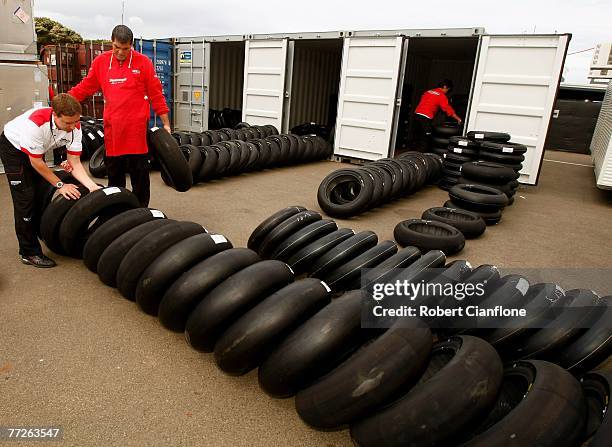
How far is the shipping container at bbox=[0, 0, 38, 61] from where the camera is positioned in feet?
21.6

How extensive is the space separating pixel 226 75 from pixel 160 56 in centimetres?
198

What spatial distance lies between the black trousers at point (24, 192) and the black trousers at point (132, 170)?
93 centimetres

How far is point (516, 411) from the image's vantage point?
1822 mm

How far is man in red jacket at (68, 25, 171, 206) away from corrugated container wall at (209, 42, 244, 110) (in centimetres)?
851

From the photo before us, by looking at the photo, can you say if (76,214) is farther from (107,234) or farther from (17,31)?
(17,31)

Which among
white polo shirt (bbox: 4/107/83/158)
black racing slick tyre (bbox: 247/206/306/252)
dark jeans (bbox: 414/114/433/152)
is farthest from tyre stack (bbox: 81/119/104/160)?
dark jeans (bbox: 414/114/433/152)

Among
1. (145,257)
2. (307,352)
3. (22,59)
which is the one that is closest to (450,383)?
(307,352)

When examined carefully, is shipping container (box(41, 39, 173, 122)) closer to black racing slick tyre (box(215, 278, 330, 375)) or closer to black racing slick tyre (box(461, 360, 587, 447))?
black racing slick tyre (box(215, 278, 330, 375))

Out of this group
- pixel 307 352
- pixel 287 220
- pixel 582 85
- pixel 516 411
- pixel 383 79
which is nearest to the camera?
pixel 516 411

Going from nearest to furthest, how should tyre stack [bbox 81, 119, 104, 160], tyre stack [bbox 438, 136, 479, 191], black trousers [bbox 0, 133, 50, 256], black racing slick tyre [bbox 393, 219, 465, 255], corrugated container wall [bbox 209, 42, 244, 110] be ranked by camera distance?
1. black trousers [bbox 0, 133, 50, 256]
2. black racing slick tyre [bbox 393, 219, 465, 255]
3. tyre stack [bbox 438, 136, 479, 191]
4. tyre stack [bbox 81, 119, 104, 160]
5. corrugated container wall [bbox 209, 42, 244, 110]

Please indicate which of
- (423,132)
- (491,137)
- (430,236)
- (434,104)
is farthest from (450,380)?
(423,132)

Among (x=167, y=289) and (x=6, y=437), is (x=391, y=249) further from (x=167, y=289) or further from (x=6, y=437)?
(x=6, y=437)

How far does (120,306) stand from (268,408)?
1.59 meters

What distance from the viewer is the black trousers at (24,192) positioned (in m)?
3.65
